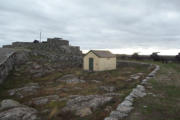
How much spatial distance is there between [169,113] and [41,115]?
5.46 metres

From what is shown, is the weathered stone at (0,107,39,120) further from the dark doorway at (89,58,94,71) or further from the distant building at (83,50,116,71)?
the dark doorway at (89,58,94,71)

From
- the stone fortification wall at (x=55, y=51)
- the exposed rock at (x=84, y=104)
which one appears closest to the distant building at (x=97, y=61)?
the stone fortification wall at (x=55, y=51)

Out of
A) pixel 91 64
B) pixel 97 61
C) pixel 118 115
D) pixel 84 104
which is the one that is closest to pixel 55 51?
pixel 91 64

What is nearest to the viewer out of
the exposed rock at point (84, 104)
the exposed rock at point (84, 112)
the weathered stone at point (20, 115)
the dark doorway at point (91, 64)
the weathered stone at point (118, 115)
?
the weathered stone at point (118, 115)

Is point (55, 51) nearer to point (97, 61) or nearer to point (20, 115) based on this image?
point (97, 61)

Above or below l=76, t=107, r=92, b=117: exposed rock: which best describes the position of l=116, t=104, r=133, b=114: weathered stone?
above

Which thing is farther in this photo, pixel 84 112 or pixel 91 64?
pixel 91 64

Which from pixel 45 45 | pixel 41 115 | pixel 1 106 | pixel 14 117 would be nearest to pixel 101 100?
pixel 41 115

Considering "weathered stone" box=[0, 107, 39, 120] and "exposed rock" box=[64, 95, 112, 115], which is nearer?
"weathered stone" box=[0, 107, 39, 120]

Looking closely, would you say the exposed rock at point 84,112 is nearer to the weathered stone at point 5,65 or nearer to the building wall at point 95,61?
the weathered stone at point 5,65

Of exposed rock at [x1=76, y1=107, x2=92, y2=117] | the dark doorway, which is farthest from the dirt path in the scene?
the dark doorway

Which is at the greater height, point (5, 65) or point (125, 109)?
point (5, 65)

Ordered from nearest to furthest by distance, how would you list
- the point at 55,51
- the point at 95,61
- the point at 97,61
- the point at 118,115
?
the point at 118,115, the point at 97,61, the point at 95,61, the point at 55,51

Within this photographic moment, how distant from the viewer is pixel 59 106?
295 inches
